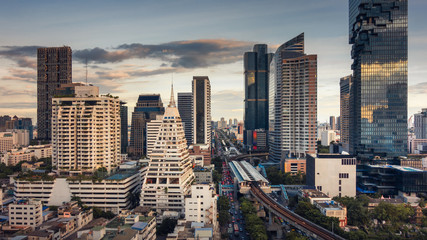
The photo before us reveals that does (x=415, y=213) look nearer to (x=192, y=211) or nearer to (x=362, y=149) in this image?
(x=362, y=149)

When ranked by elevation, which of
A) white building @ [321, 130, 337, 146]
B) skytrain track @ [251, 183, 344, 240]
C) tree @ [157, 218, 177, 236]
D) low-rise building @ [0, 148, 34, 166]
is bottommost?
tree @ [157, 218, 177, 236]

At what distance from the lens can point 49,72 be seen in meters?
136

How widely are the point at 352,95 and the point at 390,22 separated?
22.4m

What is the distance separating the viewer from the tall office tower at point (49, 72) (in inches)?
5281

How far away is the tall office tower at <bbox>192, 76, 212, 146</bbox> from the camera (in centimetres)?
14550

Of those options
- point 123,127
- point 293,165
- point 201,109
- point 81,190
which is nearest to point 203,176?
point 293,165

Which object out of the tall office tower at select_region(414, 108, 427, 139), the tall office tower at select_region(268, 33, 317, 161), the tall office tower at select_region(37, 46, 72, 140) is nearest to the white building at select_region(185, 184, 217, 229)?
the tall office tower at select_region(268, 33, 317, 161)

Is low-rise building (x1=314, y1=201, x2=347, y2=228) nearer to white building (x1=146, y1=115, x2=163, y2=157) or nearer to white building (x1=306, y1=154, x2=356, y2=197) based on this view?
white building (x1=306, y1=154, x2=356, y2=197)

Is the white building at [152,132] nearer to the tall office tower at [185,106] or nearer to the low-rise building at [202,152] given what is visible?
the low-rise building at [202,152]

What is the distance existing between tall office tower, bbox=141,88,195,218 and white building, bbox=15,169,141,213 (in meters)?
5.58

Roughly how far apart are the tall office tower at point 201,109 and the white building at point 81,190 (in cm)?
8617

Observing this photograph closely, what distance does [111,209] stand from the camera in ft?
197

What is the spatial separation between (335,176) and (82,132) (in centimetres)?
5958

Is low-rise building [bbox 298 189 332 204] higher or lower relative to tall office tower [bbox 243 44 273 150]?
lower
